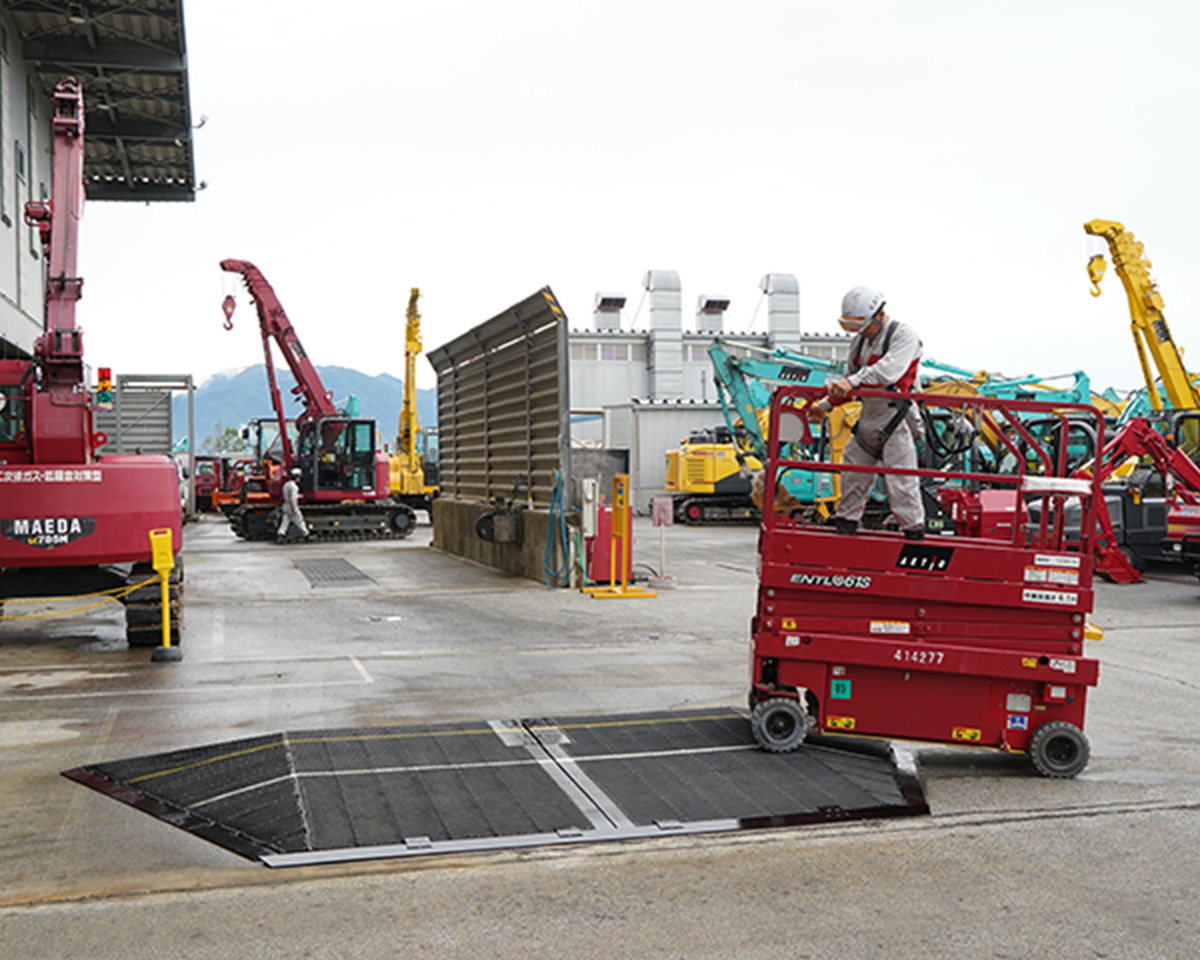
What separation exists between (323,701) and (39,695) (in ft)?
6.83

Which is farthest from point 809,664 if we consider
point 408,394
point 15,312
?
point 408,394

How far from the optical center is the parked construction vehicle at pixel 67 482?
1006 centimetres

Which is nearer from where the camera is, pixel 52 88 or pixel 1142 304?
pixel 1142 304

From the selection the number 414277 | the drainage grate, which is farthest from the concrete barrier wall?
the number 414277

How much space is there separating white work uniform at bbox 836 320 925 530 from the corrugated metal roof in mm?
19856

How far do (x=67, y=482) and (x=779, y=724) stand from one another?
6.66m

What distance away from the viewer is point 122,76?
25.3m

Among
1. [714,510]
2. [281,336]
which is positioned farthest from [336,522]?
[714,510]

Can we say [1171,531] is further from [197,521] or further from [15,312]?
[197,521]

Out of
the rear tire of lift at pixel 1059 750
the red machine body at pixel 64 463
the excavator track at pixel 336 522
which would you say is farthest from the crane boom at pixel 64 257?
the excavator track at pixel 336 522

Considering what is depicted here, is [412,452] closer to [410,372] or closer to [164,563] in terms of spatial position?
[410,372]

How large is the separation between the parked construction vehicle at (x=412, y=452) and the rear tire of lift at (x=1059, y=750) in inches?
1111

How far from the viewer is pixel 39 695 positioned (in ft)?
27.7

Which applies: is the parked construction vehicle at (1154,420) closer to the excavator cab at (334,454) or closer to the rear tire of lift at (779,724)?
the rear tire of lift at (779,724)
